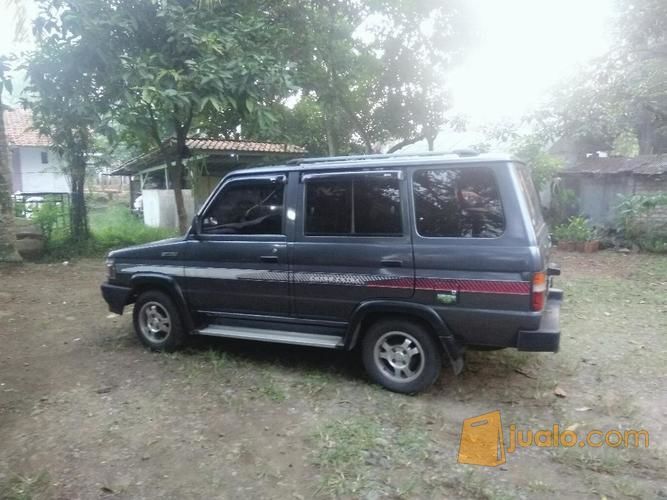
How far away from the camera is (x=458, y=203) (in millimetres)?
3820

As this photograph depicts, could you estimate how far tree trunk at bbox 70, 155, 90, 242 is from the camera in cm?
1113

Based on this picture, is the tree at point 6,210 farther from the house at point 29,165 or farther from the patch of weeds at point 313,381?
the house at point 29,165

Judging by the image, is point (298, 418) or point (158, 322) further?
point (158, 322)

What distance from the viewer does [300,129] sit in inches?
675

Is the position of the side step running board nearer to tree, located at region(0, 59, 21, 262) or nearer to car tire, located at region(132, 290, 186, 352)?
car tire, located at region(132, 290, 186, 352)

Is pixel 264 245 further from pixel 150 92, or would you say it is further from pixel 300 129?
pixel 300 129

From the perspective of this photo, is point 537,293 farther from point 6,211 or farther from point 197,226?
point 6,211

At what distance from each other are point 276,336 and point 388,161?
1810 millimetres

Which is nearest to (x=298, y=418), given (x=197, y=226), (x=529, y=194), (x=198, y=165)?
(x=197, y=226)

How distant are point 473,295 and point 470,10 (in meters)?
12.3

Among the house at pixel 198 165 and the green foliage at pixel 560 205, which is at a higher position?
the house at pixel 198 165

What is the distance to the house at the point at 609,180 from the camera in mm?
12070

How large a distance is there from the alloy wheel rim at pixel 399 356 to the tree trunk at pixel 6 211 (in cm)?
847

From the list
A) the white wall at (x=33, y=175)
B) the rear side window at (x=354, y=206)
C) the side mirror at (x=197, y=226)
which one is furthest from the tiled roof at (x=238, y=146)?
the white wall at (x=33, y=175)
